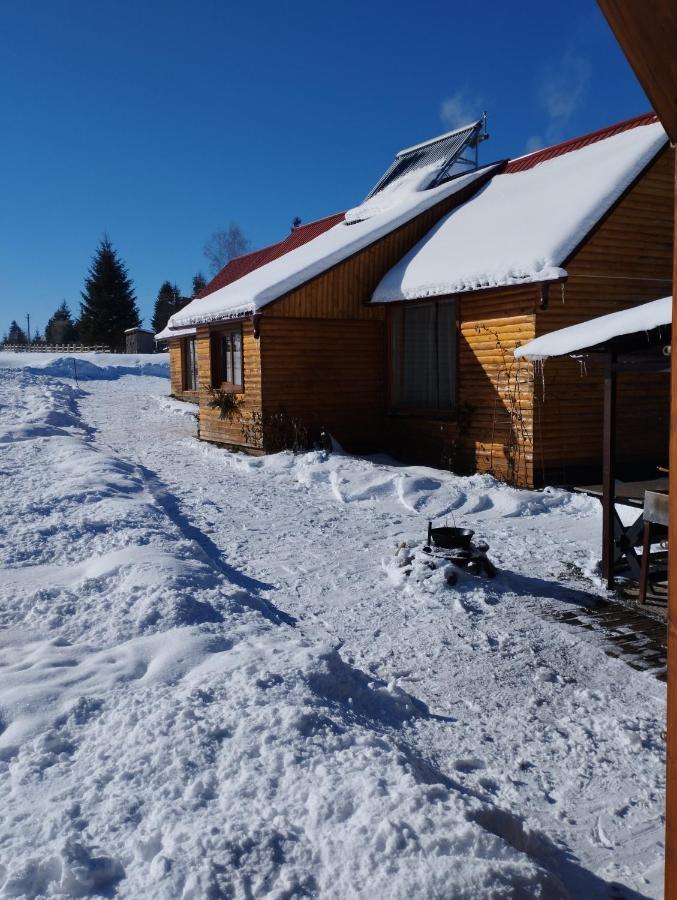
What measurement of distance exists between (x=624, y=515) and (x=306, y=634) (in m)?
4.74

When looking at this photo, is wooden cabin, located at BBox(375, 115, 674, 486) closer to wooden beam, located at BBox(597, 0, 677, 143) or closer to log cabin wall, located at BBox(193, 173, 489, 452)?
log cabin wall, located at BBox(193, 173, 489, 452)

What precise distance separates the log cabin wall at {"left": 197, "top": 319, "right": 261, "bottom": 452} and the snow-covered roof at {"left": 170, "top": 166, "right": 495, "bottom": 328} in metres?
0.48

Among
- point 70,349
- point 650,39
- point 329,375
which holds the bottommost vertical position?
point 329,375

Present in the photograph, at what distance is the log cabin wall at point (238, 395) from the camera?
43.2 ft

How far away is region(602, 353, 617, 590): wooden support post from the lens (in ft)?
20.3

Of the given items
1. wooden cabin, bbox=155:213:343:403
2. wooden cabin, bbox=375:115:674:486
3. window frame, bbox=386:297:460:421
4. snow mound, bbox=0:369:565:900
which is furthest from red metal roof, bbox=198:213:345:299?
snow mound, bbox=0:369:565:900

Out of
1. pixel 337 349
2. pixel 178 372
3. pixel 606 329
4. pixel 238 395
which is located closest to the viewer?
pixel 606 329

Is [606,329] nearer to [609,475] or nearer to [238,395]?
[609,475]

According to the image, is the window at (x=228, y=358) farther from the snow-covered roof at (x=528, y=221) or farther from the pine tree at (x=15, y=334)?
the pine tree at (x=15, y=334)

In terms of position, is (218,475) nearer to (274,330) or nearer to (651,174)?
(274,330)

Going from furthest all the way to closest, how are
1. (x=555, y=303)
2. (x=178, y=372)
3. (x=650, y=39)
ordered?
(x=178, y=372), (x=555, y=303), (x=650, y=39)

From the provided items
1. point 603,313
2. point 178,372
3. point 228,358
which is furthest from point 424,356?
point 178,372

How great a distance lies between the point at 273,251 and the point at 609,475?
58.5 ft

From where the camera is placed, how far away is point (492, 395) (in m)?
10.9
